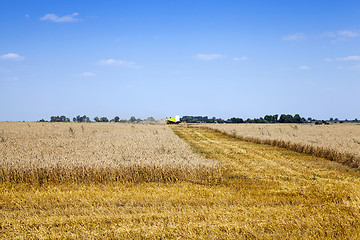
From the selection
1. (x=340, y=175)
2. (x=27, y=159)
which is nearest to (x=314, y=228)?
(x=340, y=175)

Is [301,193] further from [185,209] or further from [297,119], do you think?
[297,119]

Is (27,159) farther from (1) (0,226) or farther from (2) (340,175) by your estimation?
(2) (340,175)

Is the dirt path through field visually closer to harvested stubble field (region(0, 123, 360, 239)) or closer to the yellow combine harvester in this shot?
harvested stubble field (region(0, 123, 360, 239))

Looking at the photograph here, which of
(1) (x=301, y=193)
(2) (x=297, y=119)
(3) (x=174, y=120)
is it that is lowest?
(1) (x=301, y=193)

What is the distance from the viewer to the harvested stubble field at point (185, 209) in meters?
6.16

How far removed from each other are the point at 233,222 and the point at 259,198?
2562 mm

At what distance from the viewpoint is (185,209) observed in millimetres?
7629

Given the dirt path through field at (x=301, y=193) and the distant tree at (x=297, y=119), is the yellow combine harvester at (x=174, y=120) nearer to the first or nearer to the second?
the distant tree at (x=297, y=119)

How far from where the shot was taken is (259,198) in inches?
352

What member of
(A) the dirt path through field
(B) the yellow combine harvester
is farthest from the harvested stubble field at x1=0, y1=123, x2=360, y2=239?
(B) the yellow combine harvester

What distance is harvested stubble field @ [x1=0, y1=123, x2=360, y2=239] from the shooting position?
6.16m

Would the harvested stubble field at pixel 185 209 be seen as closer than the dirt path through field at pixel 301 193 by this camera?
Yes

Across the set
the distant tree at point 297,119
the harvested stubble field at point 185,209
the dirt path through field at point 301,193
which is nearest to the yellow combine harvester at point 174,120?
the distant tree at point 297,119

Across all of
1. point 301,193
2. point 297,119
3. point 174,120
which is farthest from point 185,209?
point 297,119
